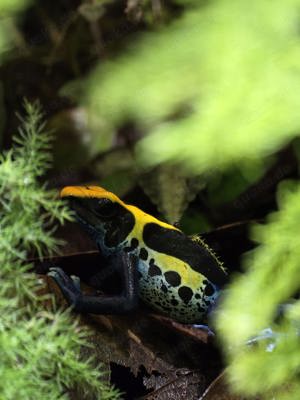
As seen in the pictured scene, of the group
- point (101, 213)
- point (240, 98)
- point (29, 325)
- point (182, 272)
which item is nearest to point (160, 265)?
point (182, 272)

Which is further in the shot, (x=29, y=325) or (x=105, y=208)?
(x=105, y=208)

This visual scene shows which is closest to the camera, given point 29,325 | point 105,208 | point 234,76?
point 234,76

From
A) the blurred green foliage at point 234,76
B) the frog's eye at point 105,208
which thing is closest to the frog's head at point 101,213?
the frog's eye at point 105,208

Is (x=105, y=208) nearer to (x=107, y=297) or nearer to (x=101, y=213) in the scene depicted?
(x=101, y=213)

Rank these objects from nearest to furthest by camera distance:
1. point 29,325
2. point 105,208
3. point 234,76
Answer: point 234,76 → point 29,325 → point 105,208

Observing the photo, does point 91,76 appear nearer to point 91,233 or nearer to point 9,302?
point 91,233

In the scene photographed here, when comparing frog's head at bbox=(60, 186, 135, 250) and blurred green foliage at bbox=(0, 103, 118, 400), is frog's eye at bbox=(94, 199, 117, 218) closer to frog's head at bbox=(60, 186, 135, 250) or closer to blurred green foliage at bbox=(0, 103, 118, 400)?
frog's head at bbox=(60, 186, 135, 250)

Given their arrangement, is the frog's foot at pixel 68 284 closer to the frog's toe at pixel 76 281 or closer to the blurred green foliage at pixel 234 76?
the frog's toe at pixel 76 281
